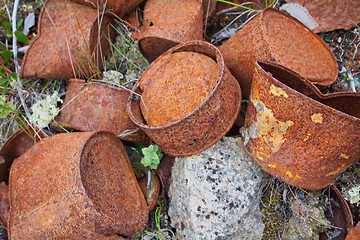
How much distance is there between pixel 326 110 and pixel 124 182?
3.64 ft

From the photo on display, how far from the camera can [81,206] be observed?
5.10ft

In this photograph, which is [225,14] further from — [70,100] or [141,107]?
[70,100]

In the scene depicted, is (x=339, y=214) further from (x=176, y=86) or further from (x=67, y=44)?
(x=67, y=44)

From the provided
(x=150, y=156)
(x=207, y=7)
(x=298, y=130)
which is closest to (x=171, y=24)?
(x=207, y=7)

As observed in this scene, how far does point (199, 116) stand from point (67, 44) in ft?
3.39

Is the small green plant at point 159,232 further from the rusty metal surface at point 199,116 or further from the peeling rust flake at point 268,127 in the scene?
the peeling rust flake at point 268,127

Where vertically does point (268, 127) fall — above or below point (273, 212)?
above

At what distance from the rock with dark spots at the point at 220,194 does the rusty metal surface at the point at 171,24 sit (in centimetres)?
70

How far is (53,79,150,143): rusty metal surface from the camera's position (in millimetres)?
1974

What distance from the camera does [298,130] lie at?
152 centimetres

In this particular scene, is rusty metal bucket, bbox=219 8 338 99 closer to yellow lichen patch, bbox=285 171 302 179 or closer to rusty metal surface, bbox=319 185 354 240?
yellow lichen patch, bbox=285 171 302 179

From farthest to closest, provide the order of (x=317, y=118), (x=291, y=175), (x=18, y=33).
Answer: (x=18, y=33)
(x=291, y=175)
(x=317, y=118)

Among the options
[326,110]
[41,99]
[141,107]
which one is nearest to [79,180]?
[141,107]

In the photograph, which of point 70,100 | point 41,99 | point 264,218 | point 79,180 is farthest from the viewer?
point 41,99
